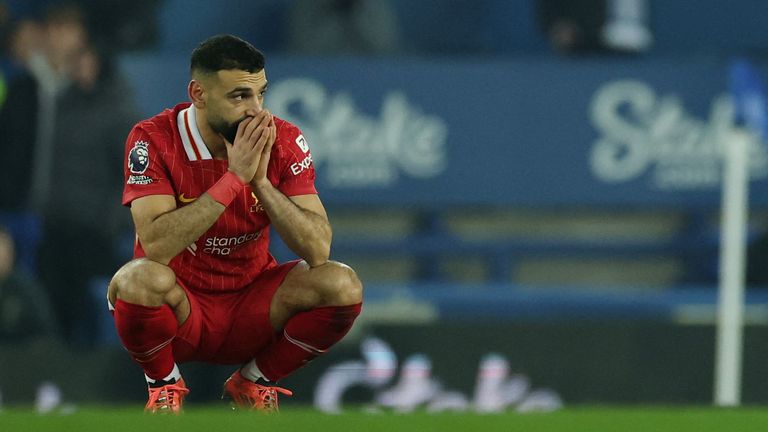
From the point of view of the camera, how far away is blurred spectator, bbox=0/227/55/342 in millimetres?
9492

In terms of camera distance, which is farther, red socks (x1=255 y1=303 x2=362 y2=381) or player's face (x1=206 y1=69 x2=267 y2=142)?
red socks (x1=255 y1=303 x2=362 y2=381)

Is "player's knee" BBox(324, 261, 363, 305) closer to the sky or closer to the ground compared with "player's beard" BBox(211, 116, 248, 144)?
closer to the ground

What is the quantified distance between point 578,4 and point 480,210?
1602 millimetres

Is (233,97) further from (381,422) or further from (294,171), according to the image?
(381,422)

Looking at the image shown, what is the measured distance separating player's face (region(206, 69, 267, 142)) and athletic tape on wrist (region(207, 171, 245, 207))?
230mm

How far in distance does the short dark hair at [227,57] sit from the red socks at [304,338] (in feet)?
3.20

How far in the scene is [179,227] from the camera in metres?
5.75

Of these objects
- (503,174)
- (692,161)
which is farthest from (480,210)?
(692,161)

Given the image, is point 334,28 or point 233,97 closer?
point 233,97

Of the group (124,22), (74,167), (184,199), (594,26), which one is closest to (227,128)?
(184,199)

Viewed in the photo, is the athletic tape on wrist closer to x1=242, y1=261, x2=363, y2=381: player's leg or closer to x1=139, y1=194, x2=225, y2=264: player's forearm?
x1=139, y1=194, x2=225, y2=264: player's forearm

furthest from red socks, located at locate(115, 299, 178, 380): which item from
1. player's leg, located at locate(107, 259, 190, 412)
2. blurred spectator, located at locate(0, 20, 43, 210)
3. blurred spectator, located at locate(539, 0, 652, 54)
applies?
blurred spectator, located at locate(539, 0, 652, 54)

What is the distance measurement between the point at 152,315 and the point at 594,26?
19.1 ft

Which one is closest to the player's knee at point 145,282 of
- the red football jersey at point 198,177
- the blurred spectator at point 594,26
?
the red football jersey at point 198,177
